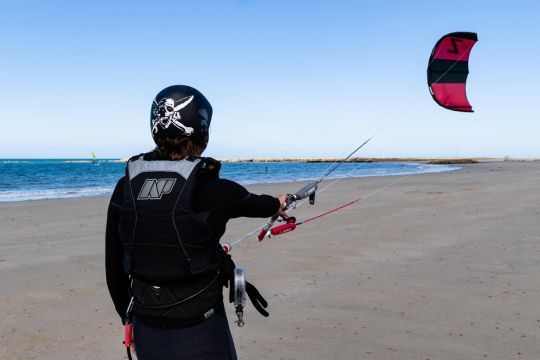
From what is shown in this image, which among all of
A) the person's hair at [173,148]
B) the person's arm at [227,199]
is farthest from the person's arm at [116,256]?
the person's arm at [227,199]

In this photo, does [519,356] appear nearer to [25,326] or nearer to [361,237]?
[25,326]

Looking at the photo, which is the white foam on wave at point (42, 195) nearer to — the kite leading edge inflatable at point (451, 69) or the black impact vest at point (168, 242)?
the kite leading edge inflatable at point (451, 69)

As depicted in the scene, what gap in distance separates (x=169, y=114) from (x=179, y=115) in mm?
51

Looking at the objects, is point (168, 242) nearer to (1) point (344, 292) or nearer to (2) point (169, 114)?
(2) point (169, 114)

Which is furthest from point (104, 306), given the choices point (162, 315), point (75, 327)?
point (162, 315)

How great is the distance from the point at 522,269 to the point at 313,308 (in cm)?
369

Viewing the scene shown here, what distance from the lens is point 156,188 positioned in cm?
228

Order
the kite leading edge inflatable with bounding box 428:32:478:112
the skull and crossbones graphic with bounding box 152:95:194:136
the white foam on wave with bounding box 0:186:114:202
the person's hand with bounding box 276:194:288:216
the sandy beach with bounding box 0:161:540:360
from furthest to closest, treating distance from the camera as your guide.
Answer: the white foam on wave with bounding box 0:186:114:202 → the kite leading edge inflatable with bounding box 428:32:478:112 → the sandy beach with bounding box 0:161:540:360 → the person's hand with bounding box 276:194:288:216 → the skull and crossbones graphic with bounding box 152:95:194:136

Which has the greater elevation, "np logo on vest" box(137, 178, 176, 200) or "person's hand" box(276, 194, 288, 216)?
"np logo on vest" box(137, 178, 176, 200)

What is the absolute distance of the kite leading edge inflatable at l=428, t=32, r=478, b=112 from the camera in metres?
5.33

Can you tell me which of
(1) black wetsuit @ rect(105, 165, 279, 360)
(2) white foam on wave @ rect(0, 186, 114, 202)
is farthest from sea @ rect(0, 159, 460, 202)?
(1) black wetsuit @ rect(105, 165, 279, 360)

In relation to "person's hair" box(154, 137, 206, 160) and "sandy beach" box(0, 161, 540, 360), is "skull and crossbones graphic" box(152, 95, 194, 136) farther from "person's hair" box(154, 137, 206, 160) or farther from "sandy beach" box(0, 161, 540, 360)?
"sandy beach" box(0, 161, 540, 360)

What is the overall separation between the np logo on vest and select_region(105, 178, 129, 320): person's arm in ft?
0.67

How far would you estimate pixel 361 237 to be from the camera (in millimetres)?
10391
